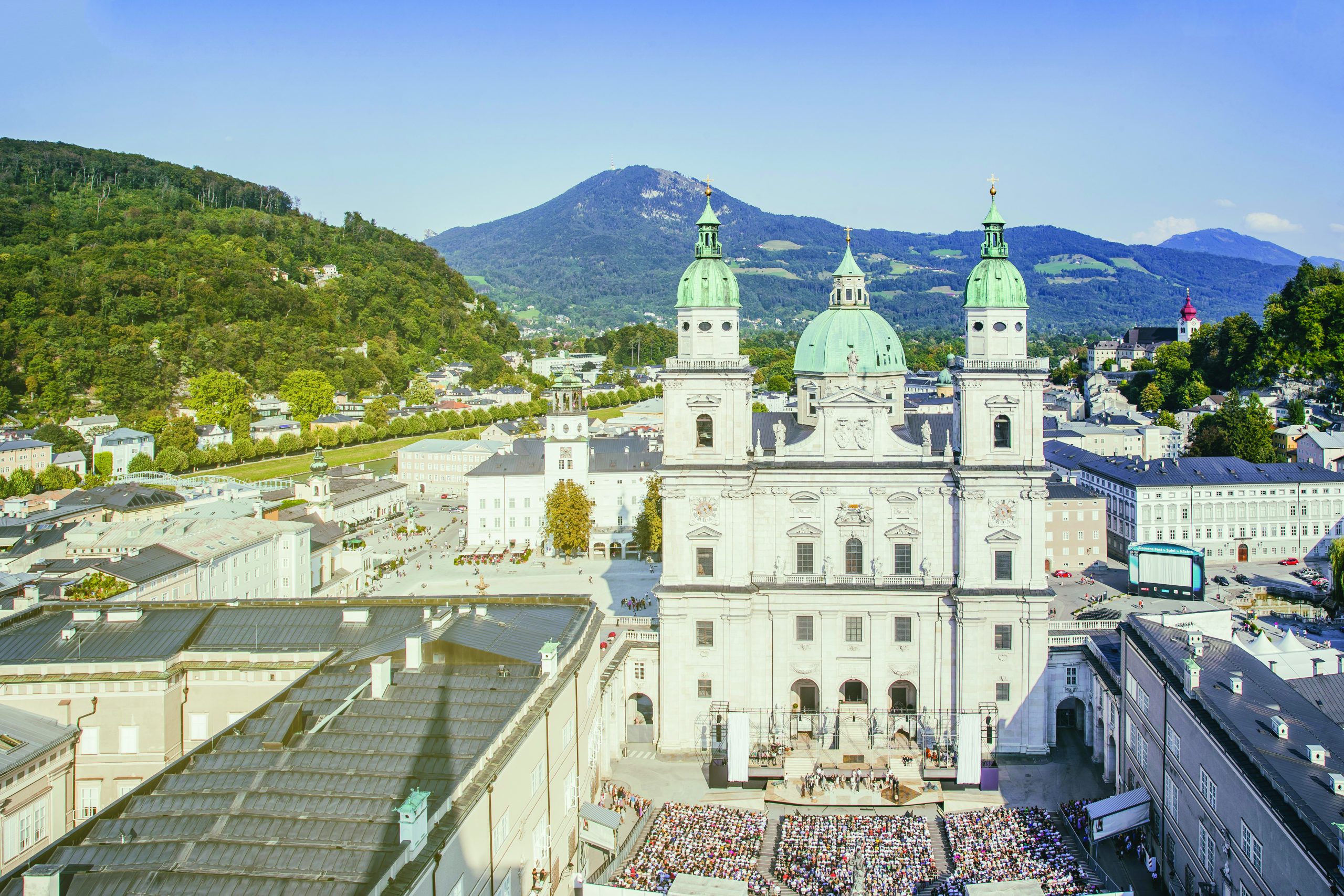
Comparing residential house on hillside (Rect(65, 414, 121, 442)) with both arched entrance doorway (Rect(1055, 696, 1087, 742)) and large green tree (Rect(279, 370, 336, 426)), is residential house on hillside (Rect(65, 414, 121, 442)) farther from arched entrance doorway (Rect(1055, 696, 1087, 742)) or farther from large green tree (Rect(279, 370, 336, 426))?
arched entrance doorway (Rect(1055, 696, 1087, 742))

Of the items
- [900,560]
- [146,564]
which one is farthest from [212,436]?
[900,560]

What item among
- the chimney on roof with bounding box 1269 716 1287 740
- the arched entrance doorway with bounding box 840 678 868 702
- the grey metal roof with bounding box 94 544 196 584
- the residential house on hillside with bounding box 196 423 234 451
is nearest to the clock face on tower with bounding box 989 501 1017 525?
the arched entrance doorway with bounding box 840 678 868 702

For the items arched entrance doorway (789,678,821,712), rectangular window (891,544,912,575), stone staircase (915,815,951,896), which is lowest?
stone staircase (915,815,951,896)

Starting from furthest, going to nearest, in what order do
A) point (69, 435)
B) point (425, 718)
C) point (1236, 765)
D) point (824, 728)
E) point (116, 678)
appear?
1. point (69, 435)
2. point (824, 728)
3. point (116, 678)
4. point (1236, 765)
5. point (425, 718)

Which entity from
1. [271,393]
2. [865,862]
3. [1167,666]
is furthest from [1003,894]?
[271,393]

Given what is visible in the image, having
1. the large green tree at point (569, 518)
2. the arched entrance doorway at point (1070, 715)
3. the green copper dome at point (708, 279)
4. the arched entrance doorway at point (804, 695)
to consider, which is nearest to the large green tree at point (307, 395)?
the large green tree at point (569, 518)

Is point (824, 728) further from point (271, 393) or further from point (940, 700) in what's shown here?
point (271, 393)

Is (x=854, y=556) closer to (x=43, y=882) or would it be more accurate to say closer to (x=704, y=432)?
(x=704, y=432)

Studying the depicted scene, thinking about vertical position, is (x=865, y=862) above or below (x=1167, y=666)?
below

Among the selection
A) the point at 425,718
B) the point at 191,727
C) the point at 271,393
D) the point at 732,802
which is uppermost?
the point at 271,393
